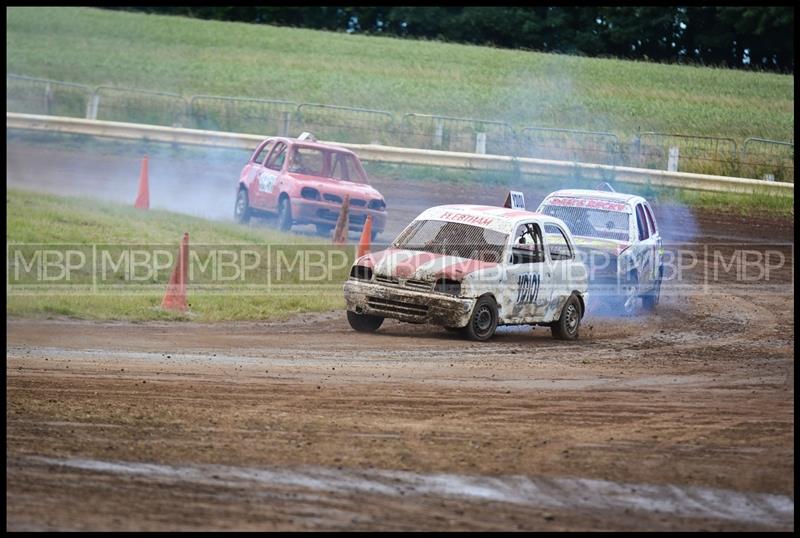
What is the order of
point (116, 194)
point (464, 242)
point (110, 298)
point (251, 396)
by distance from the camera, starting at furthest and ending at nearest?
point (116, 194) < point (110, 298) < point (464, 242) < point (251, 396)

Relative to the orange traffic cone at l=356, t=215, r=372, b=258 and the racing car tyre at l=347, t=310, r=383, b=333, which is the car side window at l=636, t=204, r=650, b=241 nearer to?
the orange traffic cone at l=356, t=215, r=372, b=258

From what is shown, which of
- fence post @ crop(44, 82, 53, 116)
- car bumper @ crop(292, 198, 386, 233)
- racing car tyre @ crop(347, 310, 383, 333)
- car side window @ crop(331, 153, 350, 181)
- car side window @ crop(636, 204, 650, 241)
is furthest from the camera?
fence post @ crop(44, 82, 53, 116)

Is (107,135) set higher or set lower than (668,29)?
lower

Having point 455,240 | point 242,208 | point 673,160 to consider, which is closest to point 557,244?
point 455,240

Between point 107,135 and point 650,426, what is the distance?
2565cm

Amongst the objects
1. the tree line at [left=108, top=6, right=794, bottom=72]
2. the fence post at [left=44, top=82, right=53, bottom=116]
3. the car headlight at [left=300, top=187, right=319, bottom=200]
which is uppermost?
the tree line at [left=108, top=6, right=794, bottom=72]

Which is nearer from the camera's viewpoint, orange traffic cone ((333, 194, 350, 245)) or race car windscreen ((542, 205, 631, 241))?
race car windscreen ((542, 205, 631, 241))

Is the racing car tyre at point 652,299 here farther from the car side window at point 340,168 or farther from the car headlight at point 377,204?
the car side window at point 340,168

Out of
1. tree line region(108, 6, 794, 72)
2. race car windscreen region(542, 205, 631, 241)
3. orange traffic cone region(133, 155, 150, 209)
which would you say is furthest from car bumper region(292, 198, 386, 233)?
tree line region(108, 6, 794, 72)

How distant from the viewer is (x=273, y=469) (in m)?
8.69

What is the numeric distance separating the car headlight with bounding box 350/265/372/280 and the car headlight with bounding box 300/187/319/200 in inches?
304

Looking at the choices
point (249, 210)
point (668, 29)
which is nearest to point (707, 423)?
point (249, 210)

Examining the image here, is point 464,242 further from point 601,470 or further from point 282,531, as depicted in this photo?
point 282,531

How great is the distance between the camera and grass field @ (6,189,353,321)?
55.7 ft
